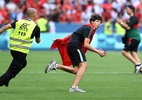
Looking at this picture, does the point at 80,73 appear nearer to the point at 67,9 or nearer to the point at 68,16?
the point at 68,16

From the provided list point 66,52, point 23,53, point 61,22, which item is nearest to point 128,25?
point 66,52

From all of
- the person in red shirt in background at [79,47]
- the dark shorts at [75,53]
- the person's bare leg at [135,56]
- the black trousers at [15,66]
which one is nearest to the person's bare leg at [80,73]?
the person in red shirt in background at [79,47]

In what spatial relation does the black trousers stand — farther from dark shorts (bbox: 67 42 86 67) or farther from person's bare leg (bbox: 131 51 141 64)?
person's bare leg (bbox: 131 51 141 64)

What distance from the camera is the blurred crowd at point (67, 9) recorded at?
3347 cm

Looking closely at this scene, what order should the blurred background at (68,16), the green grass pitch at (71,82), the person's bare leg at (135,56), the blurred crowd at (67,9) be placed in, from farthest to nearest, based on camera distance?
the blurred crowd at (67,9) → the blurred background at (68,16) → the person's bare leg at (135,56) → the green grass pitch at (71,82)

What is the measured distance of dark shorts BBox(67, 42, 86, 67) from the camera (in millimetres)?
13344

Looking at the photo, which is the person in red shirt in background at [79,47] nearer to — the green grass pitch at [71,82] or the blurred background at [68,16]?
the green grass pitch at [71,82]

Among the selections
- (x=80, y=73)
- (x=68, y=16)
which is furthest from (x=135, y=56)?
(x=68, y=16)

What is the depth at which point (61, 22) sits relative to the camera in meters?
34.0

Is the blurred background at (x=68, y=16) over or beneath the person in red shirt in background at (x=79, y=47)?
beneath

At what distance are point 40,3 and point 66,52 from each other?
20.5 m

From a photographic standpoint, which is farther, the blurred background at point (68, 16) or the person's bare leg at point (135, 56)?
the blurred background at point (68, 16)

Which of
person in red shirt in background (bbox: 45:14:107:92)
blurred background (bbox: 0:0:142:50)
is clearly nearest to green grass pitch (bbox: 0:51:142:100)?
person in red shirt in background (bbox: 45:14:107:92)

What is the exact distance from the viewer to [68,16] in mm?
34406
